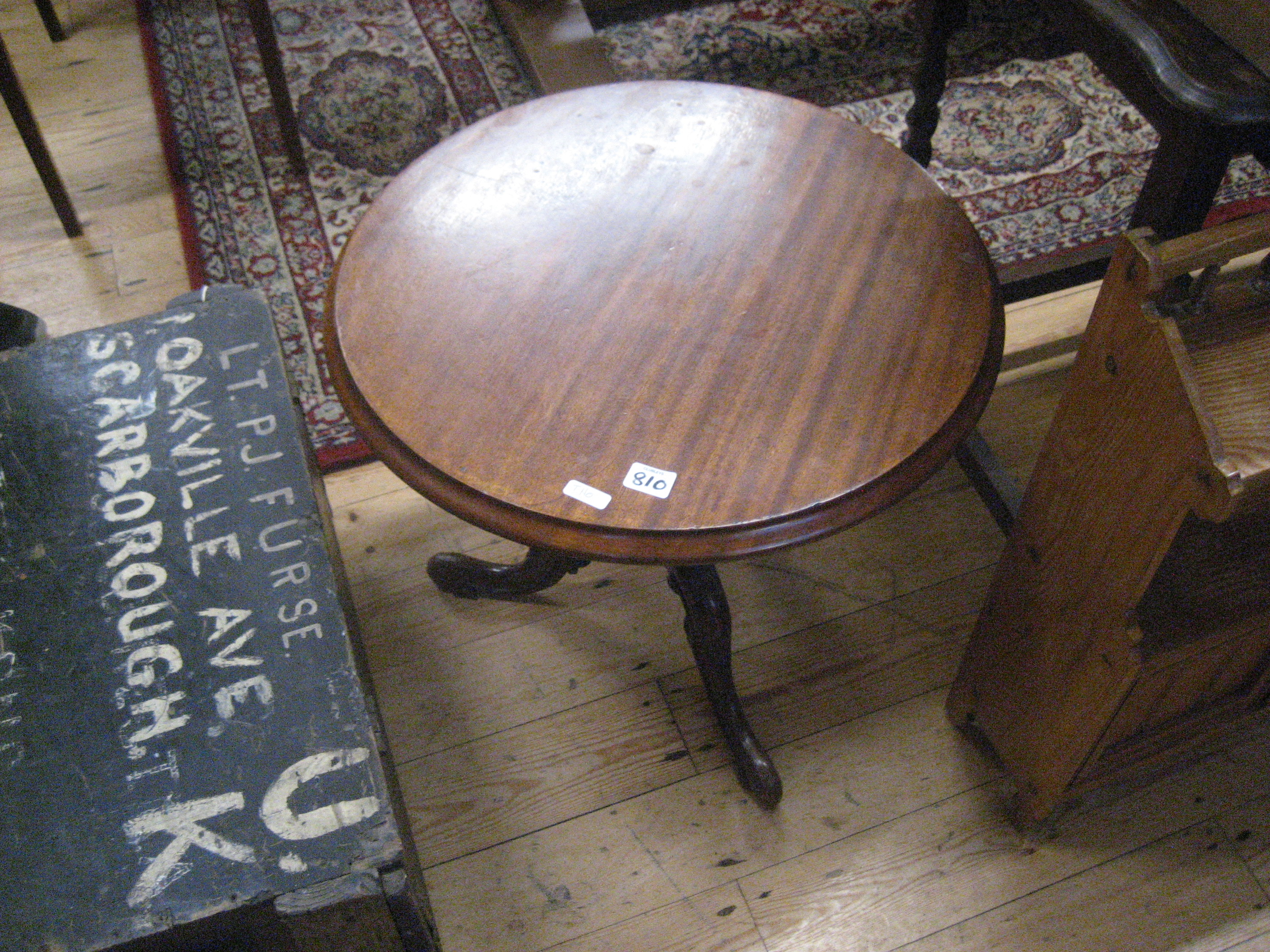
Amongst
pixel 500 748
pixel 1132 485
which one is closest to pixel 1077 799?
pixel 1132 485

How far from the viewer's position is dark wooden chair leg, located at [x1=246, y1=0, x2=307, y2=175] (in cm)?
208

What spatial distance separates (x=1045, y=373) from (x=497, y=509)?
4.24ft

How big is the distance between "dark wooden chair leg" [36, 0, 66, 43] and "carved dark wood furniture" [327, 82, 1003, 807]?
1805mm

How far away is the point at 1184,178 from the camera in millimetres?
1270

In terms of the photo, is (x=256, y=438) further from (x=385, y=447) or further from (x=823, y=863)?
(x=823, y=863)

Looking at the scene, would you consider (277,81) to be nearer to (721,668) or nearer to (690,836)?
(721,668)

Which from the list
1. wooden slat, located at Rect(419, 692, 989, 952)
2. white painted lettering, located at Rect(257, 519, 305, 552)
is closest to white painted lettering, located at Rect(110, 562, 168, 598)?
white painted lettering, located at Rect(257, 519, 305, 552)

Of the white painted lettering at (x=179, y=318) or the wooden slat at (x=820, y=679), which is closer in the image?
the white painted lettering at (x=179, y=318)

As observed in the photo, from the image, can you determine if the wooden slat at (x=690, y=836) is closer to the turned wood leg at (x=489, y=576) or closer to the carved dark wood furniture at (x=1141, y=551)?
the carved dark wood furniture at (x=1141, y=551)

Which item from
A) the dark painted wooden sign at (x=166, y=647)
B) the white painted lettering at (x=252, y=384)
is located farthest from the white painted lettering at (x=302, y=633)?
the white painted lettering at (x=252, y=384)

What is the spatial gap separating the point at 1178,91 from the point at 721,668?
0.88 m

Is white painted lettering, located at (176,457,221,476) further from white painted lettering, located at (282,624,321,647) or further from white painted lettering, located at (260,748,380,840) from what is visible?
white painted lettering, located at (260,748,380,840)

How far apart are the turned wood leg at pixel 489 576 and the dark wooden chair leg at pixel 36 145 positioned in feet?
3.94

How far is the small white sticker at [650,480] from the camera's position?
1051mm
